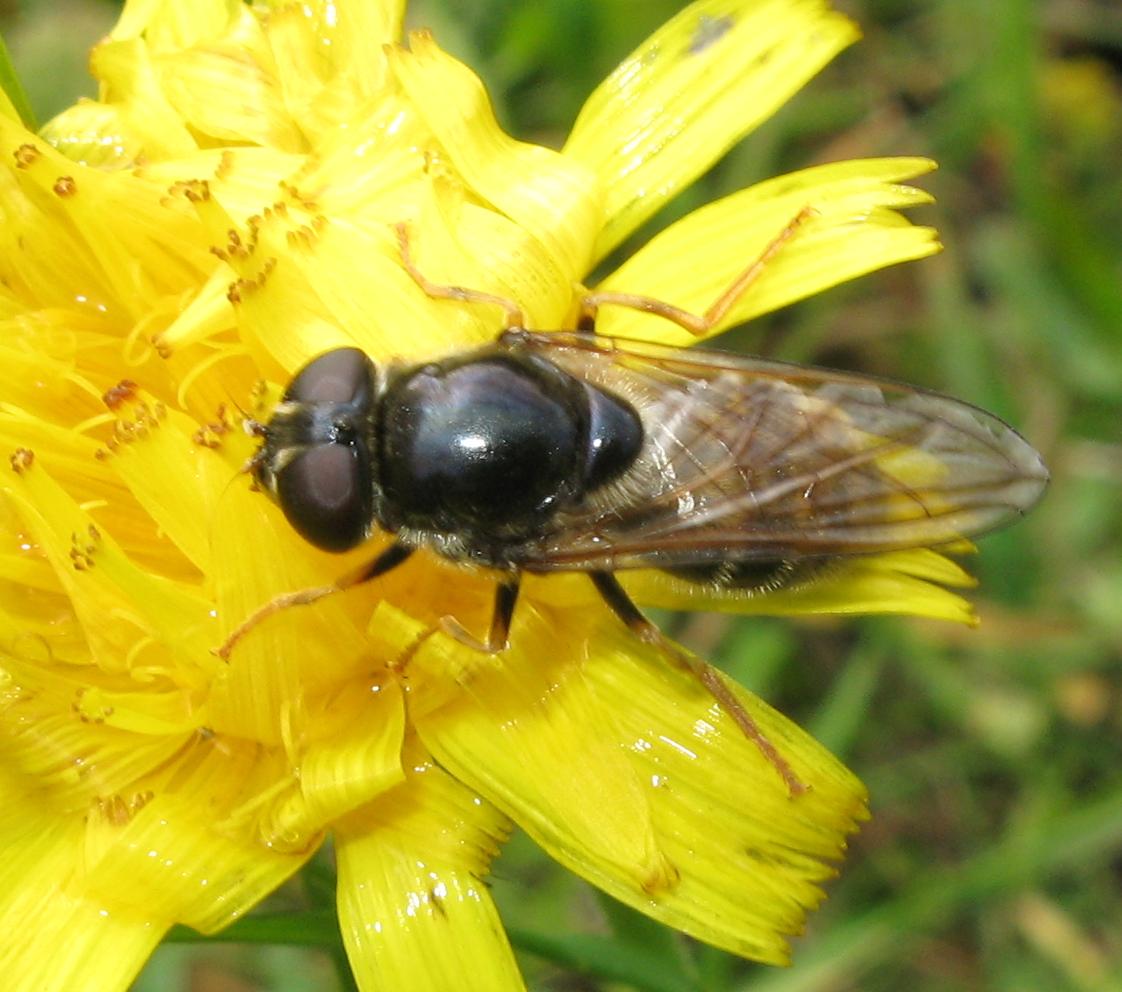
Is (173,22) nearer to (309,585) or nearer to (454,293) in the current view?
(454,293)

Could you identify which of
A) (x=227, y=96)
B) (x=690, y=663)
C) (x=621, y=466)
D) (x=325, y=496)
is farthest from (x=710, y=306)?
(x=227, y=96)

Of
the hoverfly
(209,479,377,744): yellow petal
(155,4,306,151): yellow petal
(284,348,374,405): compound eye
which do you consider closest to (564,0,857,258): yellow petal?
the hoverfly

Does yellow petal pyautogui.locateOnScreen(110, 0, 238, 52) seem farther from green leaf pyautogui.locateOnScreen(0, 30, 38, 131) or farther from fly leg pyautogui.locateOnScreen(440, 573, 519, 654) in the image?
fly leg pyautogui.locateOnScreen(440, 573, 519, 654)

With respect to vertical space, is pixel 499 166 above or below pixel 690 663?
above

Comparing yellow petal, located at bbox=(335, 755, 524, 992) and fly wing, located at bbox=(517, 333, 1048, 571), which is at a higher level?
fly wing, located at bbox=(517, 333, 1048, 571)

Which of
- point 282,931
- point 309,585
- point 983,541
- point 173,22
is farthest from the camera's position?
point 983,541

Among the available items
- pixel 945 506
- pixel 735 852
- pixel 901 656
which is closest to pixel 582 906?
pixel 901 656

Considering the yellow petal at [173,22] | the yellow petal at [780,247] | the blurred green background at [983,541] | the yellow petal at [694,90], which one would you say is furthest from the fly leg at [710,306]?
the blurred green background at [983,541]
